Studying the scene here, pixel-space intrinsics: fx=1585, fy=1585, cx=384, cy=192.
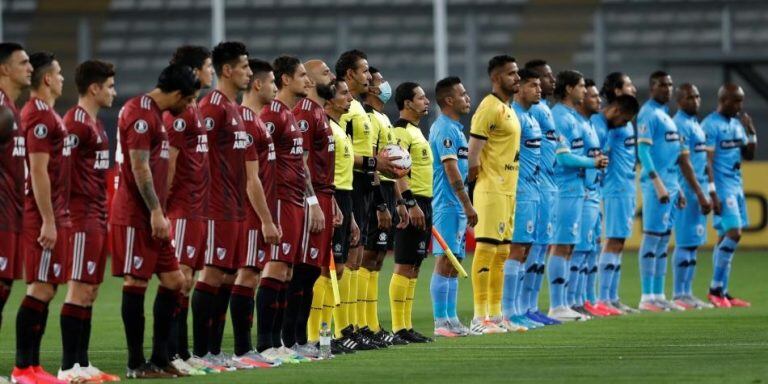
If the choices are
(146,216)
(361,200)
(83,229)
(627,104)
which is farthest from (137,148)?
(627,104)

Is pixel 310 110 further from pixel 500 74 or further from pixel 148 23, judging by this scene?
pixel 148 23

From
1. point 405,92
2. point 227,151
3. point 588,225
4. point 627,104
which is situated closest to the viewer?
point 227,151

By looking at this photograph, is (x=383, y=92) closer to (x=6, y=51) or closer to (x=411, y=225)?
(x=411, y=225)

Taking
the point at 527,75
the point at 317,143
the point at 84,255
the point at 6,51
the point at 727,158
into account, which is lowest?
the point at 84,255

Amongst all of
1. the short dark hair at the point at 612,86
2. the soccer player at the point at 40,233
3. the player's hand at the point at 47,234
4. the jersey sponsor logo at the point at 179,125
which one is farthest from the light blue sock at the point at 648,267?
the player's hand at the point at 47,234

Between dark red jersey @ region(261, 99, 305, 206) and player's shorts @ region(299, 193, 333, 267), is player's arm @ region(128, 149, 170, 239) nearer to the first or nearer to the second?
dark red jersey @ region(261, 99, 305, 206)

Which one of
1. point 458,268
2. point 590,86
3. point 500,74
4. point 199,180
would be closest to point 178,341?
point 199,180

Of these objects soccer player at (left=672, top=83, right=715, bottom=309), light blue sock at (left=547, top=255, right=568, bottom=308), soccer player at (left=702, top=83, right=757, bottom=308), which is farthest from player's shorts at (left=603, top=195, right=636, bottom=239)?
light blue sock at (left=547, top=255, right=568, bottom=308)

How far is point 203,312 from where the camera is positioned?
10.3m

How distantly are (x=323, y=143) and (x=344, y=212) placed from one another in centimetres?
74

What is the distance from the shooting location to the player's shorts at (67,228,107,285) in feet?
31.2

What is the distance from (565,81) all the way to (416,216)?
12.3 feet

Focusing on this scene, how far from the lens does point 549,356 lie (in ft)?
37.0

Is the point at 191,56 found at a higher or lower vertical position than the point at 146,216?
higher
